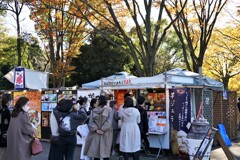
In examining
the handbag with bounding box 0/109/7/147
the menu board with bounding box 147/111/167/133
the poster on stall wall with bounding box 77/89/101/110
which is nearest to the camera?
the handbag with bounding box 0/109/7/147

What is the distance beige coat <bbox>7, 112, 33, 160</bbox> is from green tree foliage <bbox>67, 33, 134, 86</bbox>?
807 inches

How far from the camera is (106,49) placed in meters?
25.9

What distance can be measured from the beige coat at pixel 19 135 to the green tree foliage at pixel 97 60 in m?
20.5

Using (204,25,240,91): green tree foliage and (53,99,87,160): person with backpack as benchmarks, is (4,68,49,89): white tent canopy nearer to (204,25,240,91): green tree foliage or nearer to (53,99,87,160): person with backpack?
(53,99,87,160): person with backpack

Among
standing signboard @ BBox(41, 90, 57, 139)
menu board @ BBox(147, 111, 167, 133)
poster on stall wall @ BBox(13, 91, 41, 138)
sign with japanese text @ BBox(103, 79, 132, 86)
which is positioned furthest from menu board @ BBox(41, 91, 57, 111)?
menu board @ BBox(147, 111, 167, 133)

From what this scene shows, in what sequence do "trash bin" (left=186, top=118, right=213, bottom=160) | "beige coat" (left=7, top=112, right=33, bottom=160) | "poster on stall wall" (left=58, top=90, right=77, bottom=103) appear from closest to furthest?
"beige coat" (left=7, top=112, right=33, bottom=160)
"trash bin" (left=186, top=118, right=213, bottom=160)
"poster on stall wall" (left=58, top=90, right=77, bottom=103)

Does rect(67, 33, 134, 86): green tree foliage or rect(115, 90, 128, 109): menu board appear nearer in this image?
rect(115, 90, 128, 109): menu board

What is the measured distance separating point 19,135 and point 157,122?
4655 millimetres

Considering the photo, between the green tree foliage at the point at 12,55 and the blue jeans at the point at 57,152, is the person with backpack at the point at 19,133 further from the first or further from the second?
the green tree foliage at the point at 12,55

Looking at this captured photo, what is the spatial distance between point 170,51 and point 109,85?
2708cm

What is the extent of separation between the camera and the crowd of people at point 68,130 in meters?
5.10

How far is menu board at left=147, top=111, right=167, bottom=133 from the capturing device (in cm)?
873

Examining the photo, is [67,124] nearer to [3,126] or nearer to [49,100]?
[3,126]

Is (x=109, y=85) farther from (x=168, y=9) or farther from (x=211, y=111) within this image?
(x=168, y=9)
